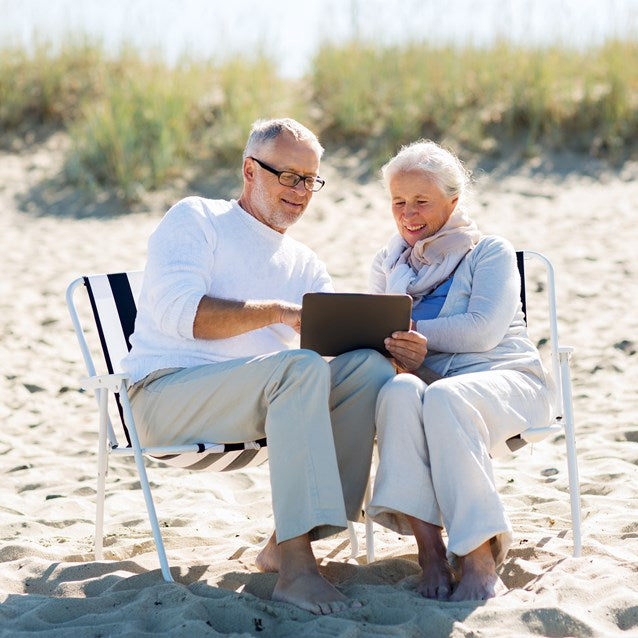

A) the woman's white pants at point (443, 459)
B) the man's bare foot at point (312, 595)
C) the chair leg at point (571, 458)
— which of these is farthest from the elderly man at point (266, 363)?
the chair leg at point (571, 458)

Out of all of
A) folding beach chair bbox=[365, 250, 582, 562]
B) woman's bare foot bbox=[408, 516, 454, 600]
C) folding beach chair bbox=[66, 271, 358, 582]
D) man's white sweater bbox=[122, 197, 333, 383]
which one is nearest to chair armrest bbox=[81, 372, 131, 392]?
folding beach chair bbox=[66, 271, 358, 582]

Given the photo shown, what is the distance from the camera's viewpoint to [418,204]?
3.94 meters

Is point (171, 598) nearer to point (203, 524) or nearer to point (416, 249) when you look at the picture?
point (203, 524)

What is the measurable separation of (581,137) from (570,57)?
1.30 meters

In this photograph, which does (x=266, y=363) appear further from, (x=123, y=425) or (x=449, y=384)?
(x=123, y=425)

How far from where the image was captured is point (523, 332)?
3.88 metres

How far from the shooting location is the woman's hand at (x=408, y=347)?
11.6ft

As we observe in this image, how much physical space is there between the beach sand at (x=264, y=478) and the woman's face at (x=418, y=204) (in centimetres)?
114

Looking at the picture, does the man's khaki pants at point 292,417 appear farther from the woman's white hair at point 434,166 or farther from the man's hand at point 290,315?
the woman's white hair at point 434,166

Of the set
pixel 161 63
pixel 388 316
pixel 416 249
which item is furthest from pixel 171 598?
pixel 161 63

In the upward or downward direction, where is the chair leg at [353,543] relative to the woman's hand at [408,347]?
downward

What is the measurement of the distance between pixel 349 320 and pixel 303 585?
32.8 inches

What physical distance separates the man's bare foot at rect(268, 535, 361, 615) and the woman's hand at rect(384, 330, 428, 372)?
0.68 metres

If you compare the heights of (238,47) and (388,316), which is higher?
(238,47)
